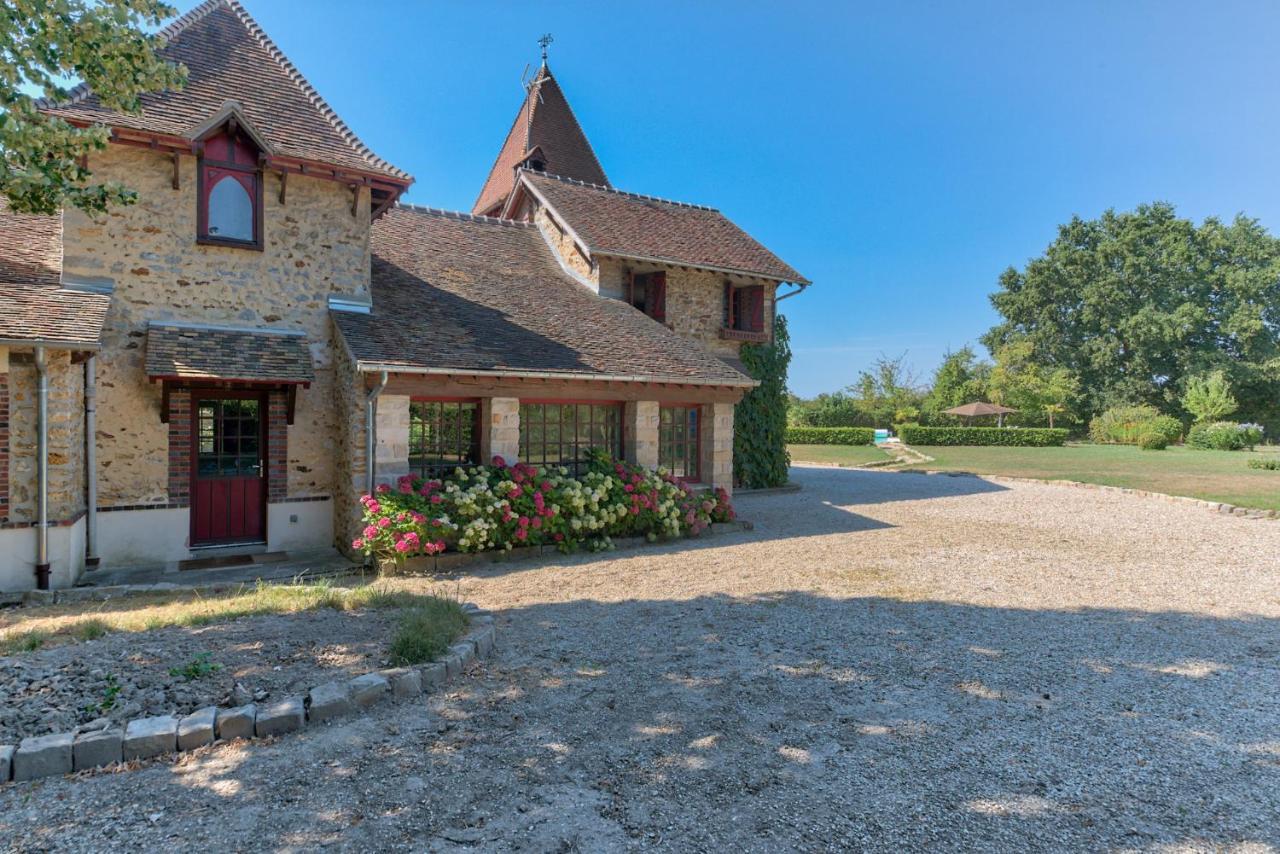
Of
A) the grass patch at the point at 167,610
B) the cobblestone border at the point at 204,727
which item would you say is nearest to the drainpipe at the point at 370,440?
the grass patch at the point at 167,610

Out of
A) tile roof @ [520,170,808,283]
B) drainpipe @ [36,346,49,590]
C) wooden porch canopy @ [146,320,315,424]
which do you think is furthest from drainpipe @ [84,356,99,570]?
tile roof @ [520,170,808,283]

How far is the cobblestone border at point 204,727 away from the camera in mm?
3418

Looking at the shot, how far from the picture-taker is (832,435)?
35406mm

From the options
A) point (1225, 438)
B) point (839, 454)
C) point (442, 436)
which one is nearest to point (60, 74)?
point (442, 436)

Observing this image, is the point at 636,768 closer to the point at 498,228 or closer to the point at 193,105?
the point at 193,105

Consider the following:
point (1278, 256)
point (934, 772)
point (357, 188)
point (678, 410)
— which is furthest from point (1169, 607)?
point (1278, 256)

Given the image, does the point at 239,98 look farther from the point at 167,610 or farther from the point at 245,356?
the point at 167,610

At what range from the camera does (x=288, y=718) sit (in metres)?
3.90

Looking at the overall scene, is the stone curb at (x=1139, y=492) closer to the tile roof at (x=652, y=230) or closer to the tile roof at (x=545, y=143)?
the tile roof at (x=652, y=230)

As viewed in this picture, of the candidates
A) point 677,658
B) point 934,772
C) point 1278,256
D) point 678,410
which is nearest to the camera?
point 934,772

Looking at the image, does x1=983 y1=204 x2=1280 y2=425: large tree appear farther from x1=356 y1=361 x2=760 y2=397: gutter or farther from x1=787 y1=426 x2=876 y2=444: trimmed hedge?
x1=356 y1=361 x2=760 y2=397: gutter

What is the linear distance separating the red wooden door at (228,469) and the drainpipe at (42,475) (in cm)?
172

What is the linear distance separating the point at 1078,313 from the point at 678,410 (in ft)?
162

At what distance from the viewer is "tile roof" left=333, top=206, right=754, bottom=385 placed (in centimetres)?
949
